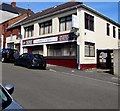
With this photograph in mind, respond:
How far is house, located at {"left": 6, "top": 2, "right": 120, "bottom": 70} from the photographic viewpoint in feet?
88.6

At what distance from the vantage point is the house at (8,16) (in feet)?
149

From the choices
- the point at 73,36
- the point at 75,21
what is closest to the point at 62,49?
the point at 73,36

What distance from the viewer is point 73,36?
2728 centimetres

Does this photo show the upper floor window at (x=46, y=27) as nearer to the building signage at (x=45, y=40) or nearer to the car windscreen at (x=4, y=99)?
the building signage at (x=45, y=40)

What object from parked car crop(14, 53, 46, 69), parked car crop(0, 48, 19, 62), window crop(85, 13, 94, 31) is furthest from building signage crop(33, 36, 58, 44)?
parked car crop(14, 53, 46, 69)

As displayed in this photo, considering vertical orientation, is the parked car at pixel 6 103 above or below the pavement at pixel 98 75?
above

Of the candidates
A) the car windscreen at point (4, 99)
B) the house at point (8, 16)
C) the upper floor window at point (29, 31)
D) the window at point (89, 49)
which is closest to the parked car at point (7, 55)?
the upper floor window at point (29, 31)

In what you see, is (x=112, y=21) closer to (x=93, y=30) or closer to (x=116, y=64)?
(x=93, y=30)

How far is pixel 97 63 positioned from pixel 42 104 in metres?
21.5

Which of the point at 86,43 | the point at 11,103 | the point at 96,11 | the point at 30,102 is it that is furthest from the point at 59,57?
the point at 11,103

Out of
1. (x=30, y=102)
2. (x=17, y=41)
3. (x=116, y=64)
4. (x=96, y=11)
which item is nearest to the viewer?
(x=30, y=102)

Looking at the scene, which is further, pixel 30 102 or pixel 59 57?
pixel 59 57

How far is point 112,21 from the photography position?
111 feet

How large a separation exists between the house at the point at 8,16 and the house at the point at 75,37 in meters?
11.4
